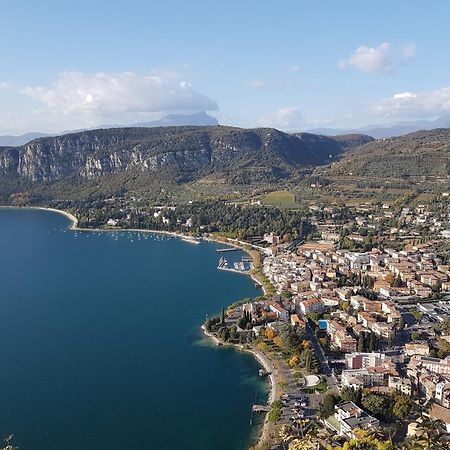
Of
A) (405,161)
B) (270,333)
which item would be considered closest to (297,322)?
(270,333)

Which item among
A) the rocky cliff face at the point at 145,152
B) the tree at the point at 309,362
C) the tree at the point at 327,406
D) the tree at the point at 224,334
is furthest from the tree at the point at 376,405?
the rocky cliff face at the point at 145,152

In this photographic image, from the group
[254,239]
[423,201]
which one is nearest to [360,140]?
[423,201]

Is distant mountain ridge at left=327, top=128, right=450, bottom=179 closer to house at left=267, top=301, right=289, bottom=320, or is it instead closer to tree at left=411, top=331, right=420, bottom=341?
house at left=267, top=301, right=289, bottom=320

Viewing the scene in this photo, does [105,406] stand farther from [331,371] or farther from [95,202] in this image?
[95,202]

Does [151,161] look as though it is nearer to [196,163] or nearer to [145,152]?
[145,152]

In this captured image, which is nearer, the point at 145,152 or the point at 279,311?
the point at 279,311

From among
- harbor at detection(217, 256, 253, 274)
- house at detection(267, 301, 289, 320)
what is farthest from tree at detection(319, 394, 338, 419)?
harbor at detection(217, 256, 253, 274)

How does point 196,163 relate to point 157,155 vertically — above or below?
below
